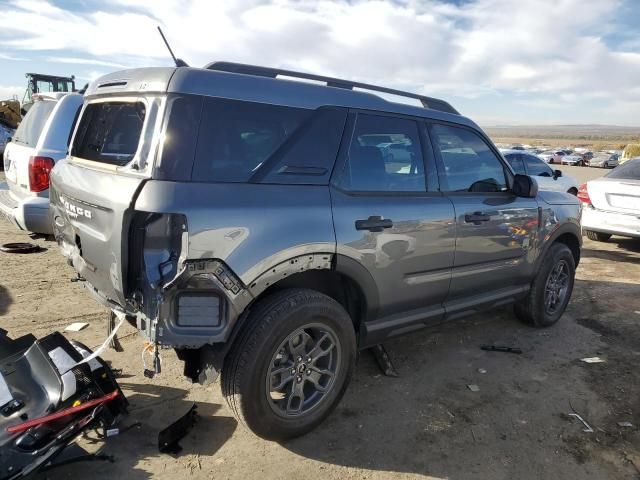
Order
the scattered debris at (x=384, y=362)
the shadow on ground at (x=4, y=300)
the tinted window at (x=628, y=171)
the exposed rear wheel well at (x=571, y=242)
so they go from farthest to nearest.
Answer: the tinted window at (x=628, y=171)
the exposed rear wheel well at (x=571, y=242)
the shadow on ground at (x=4, y=300)
the scattered debris at (x=384, y=362)

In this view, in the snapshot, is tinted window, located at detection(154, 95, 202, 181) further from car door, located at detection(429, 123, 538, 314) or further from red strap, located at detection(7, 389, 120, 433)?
car door, located at detection(429, 123, 538, 314)

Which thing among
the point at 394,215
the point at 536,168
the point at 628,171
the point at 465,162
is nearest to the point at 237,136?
the point at 394,215

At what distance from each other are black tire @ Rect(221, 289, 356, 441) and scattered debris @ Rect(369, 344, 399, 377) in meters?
0.93

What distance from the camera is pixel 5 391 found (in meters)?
2.52

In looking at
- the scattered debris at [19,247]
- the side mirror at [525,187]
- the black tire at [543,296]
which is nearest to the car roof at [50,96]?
the scattered debris at [19,247]

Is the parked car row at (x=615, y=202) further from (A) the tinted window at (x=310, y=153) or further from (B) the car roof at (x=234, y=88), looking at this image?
(A) the tinted window at (x=310, y=153)

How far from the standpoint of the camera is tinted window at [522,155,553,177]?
1059 cm

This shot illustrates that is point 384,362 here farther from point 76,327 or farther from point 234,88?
point 76,327

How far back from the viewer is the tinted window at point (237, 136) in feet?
8.13

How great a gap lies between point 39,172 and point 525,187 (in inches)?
187

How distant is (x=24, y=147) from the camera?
18.2 feet

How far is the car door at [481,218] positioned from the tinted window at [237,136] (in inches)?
52.9

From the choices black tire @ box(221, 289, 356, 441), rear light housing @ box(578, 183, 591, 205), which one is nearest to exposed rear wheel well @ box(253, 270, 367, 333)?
black tire @ box(221, 289, 356, 441)

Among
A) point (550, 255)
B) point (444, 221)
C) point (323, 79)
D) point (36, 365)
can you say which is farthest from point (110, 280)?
point (550, 255)
